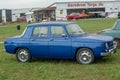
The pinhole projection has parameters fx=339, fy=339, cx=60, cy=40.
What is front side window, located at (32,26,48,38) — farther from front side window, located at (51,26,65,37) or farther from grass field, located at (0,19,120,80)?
grass field, located at (0,19,120,80)

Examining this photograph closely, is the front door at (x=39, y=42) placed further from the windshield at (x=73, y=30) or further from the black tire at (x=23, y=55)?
the windshield at (x=73, y=30)

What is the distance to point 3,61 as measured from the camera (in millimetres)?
13195

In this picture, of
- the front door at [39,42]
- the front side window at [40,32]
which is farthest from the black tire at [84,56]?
the front side window at [40,32]

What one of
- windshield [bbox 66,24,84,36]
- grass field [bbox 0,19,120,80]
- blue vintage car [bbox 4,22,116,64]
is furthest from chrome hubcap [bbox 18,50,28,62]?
windshield [bbox 66,24,84,36]

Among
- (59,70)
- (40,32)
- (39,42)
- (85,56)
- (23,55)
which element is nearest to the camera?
(59,70)

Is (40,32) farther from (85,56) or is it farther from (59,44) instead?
(85,56)

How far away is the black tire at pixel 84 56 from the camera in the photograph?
11531 mm

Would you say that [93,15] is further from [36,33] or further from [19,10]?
[36,33]

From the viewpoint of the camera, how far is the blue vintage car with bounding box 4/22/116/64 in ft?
37.6

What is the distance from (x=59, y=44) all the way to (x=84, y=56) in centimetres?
98

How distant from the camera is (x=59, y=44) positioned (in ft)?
38.9

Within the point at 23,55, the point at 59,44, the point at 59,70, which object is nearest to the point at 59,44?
the point at 59,44

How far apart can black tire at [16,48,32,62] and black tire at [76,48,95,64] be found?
6.58ft

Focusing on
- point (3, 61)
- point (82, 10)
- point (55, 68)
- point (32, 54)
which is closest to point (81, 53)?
point (55, 68)
